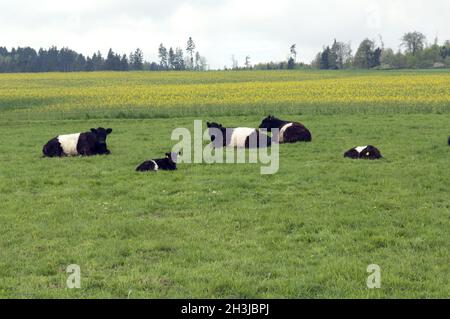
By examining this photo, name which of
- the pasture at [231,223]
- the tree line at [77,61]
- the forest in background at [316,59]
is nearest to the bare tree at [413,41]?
the forest in background at [316,59]

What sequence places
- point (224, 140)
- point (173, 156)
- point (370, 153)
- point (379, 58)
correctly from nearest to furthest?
point (370, 153), point (173, 156), point (224, 140), point (379, 58)

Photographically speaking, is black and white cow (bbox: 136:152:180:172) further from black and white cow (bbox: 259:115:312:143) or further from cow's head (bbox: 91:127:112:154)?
black and white cow (bbox: 259:115:312:143)

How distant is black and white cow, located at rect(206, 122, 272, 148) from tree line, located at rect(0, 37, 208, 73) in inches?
4838

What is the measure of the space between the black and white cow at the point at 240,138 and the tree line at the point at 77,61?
403ft

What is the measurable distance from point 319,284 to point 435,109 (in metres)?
24.8

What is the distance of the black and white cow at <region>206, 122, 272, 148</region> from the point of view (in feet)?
57.0

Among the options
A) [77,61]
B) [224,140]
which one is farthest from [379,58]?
[224,140]

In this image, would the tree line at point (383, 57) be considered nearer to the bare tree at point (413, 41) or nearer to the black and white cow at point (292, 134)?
the bare tree at point (413, 41)

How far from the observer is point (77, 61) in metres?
160

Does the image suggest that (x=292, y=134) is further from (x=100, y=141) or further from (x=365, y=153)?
(x=100, y=141)

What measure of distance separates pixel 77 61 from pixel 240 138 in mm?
151333

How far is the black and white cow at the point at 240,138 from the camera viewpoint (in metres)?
17.4
